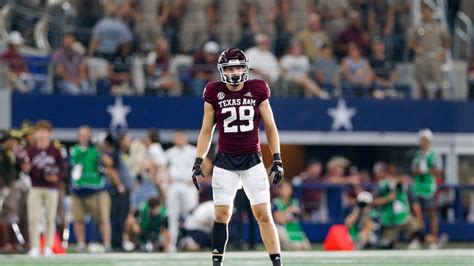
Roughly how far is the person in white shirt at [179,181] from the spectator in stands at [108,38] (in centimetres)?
346

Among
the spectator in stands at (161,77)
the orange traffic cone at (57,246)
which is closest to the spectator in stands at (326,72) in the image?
the spectator in stands at (161,77)

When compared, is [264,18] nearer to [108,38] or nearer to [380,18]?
[380,18]

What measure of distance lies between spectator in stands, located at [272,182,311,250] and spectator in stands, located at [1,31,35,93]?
4211 millimetres

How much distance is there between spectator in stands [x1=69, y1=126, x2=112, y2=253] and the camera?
63.0 ft

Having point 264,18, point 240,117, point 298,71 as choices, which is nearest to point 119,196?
point 298,71

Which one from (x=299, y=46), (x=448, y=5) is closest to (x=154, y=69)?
(x=299, y=46)

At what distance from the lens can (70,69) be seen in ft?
72.4

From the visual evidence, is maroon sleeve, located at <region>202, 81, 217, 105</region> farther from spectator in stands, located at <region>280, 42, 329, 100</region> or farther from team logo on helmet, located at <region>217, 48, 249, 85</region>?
spectator in stands, located at <region>280, 42, 329, 100</region>

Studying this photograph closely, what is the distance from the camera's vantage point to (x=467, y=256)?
17.1 meters

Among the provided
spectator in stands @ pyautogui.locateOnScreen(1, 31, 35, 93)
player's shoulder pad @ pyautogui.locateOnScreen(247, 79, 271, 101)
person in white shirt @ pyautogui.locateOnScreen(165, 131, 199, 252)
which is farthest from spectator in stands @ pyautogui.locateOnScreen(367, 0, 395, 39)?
player's shoulder pad @ pyautogui.locateOnScreen(247, 79, 271, 101)

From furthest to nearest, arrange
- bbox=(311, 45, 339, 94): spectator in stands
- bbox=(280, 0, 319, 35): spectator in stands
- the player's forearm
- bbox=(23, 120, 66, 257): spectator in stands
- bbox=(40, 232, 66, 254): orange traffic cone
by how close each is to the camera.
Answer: bbox=(280, 0, 319, 35): spectator in stands
bbox=(311, 45, 339, 94): spectator in stands
bbox=(40, 232, 66, 254): orange traffic cone
bbox=(23, 120, 66, 257): spectator in stands
the player's forearm

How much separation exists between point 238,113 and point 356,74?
10.6 m

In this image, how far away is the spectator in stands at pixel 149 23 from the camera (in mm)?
23359

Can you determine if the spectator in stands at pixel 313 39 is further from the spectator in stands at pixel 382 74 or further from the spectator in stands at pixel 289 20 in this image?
the spectator in stands at pixel 382 74
